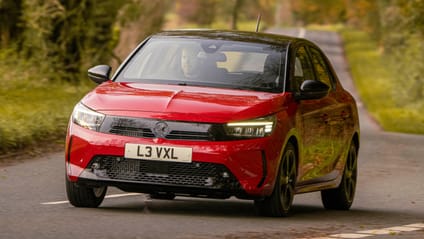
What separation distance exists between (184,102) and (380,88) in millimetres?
42792

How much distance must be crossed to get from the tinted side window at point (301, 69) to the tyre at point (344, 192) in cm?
120

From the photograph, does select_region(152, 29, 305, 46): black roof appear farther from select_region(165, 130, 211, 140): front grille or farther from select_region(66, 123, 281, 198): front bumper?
select_region(165, 130, 211, 140): front grille

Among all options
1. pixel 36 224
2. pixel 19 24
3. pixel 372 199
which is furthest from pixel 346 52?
pixel 36 224

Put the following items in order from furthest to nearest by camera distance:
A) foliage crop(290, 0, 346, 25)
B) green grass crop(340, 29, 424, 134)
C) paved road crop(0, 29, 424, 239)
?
foliage crop(290, 0, 346, 25) → green grass crop(340, 29, 424, 134) → paved road crop(0, 29, 424, 239)

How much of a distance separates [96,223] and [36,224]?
0.45 m

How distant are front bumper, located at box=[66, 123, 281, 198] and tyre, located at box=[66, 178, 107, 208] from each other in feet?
0.97

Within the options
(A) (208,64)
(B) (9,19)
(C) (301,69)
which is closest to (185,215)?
(A) (208,64)

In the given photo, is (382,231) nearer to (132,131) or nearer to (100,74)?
(132,131)

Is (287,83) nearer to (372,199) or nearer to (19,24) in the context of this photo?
(372,199)

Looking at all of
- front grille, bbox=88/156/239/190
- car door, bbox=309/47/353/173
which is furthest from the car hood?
car door, bbox=309/47/353/173

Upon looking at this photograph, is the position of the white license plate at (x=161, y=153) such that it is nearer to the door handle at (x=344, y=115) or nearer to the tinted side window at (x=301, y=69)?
the tinted side window at (x=301, y=69)

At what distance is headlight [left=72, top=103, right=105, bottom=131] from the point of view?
35.8ft

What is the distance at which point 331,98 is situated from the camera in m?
13.1

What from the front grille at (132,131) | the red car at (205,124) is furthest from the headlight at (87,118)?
the front grille at (132,131)
